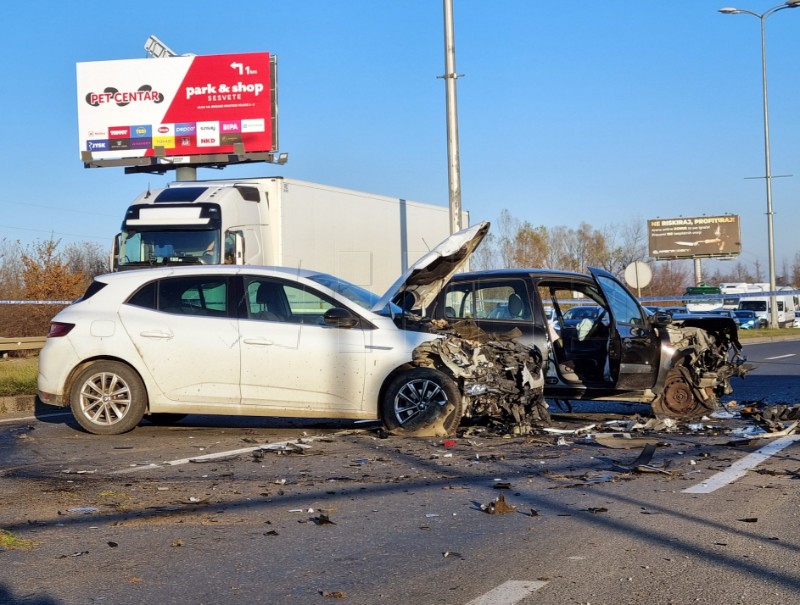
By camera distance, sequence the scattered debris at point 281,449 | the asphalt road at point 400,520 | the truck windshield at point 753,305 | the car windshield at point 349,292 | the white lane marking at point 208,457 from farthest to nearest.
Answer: the truck windshield at point 753,305
the car windshield at point 349,292
the scattered debris at point 281,449
the white lane marking at point 208,457
the asphalt road at point 400,520

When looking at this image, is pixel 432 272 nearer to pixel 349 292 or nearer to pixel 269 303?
pixel 349 292

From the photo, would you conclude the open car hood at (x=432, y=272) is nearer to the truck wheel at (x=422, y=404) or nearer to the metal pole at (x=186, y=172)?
the truck wheel at (x=422, y=404)

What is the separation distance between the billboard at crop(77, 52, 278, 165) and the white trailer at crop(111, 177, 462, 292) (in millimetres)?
8264

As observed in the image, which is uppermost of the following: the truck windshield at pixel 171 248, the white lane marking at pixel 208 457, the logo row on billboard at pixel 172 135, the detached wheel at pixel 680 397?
the logo row on billboard at pixel 172 135

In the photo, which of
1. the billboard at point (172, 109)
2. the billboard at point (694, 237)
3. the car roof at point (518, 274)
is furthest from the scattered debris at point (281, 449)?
the billboard at point (694, 237)

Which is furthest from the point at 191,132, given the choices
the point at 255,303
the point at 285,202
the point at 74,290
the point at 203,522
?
the point at 203,522

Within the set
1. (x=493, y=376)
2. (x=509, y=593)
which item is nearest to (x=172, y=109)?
(x=493, y=376)

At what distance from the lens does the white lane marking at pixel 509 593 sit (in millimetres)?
4543

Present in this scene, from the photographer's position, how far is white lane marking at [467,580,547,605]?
179 inches

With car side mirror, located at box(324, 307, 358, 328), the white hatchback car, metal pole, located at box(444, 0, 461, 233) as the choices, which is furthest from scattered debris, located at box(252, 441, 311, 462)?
metal pole, located at box(444, 0, 461, 233)

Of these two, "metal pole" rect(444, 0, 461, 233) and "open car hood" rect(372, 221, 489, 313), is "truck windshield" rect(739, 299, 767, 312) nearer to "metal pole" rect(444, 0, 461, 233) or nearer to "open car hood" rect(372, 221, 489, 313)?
"metal pole" rect(444, 0, 461, 233)

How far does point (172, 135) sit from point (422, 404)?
24.6 meters

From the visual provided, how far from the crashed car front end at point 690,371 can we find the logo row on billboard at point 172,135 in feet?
75.8

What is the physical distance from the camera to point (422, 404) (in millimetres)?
9969
